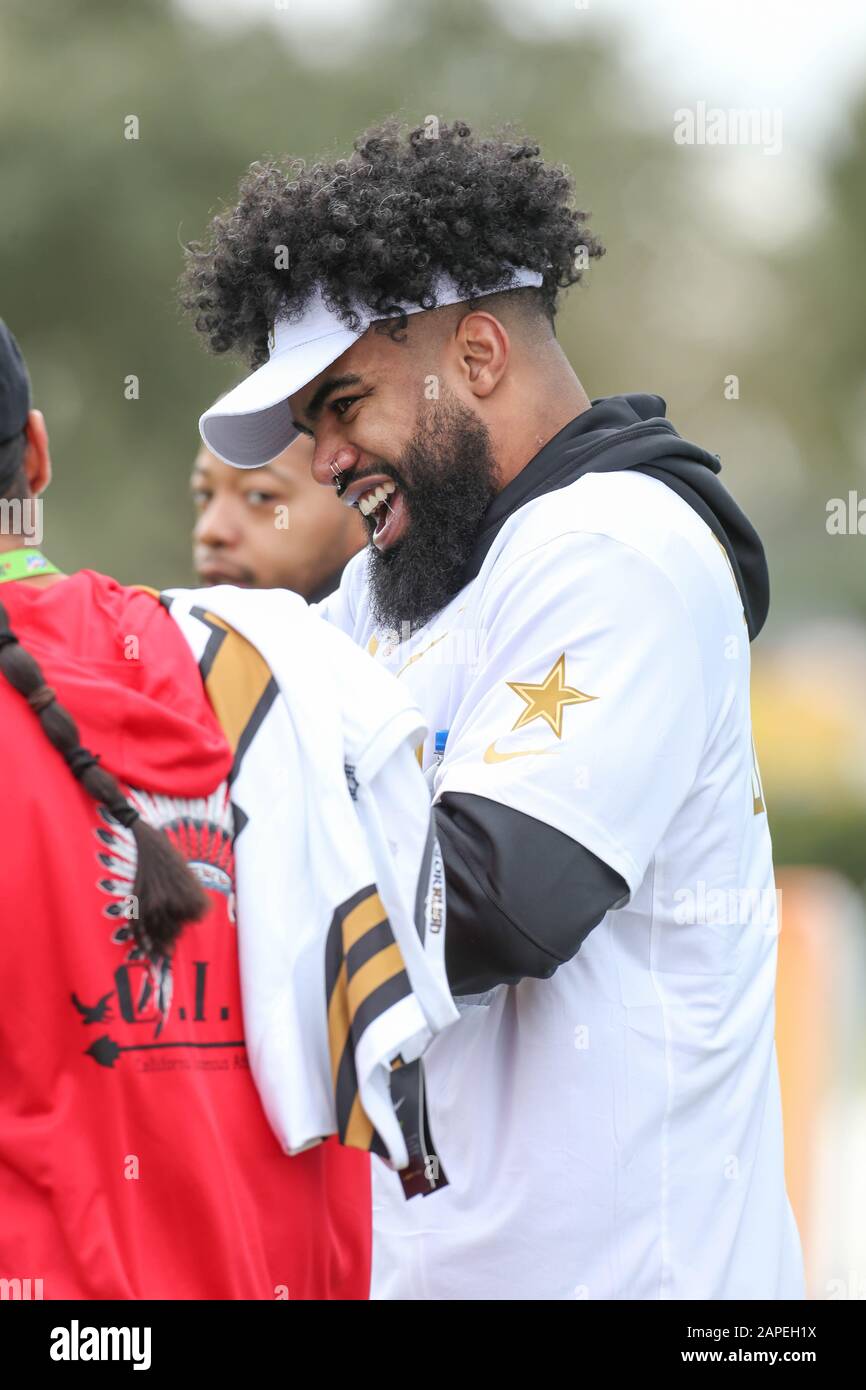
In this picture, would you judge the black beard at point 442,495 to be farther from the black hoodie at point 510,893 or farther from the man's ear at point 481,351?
the black hoodie at point 510,893

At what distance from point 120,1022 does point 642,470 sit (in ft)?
4.30

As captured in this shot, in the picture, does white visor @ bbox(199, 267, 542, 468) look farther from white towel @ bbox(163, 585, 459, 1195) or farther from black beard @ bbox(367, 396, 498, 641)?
white towel @ bbox(163, 585, 459, 1195)

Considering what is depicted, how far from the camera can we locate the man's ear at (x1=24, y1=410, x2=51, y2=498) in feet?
6.54

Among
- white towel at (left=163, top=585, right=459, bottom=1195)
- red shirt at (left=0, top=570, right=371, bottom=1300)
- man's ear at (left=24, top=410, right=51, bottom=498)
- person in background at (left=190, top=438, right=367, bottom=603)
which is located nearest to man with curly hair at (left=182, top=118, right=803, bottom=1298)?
white towel at (left=163, top=585, right=459, bottom=1195)

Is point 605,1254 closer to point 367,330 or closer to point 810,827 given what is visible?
point 367,330

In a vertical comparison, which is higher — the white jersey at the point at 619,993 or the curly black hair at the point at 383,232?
the curly black hair at the point at 383,232

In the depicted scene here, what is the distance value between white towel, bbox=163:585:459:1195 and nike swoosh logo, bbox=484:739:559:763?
0.32 meters

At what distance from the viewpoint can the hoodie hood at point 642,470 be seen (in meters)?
2.70

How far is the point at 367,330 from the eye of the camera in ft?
9.52

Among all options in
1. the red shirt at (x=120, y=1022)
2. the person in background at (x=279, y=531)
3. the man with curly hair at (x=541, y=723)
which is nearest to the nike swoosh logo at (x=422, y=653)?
the man with curly hair at (x=541, y=723)

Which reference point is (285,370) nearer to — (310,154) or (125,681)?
(125,681)

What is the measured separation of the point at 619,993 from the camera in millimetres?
2506

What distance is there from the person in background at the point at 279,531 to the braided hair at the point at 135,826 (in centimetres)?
310
